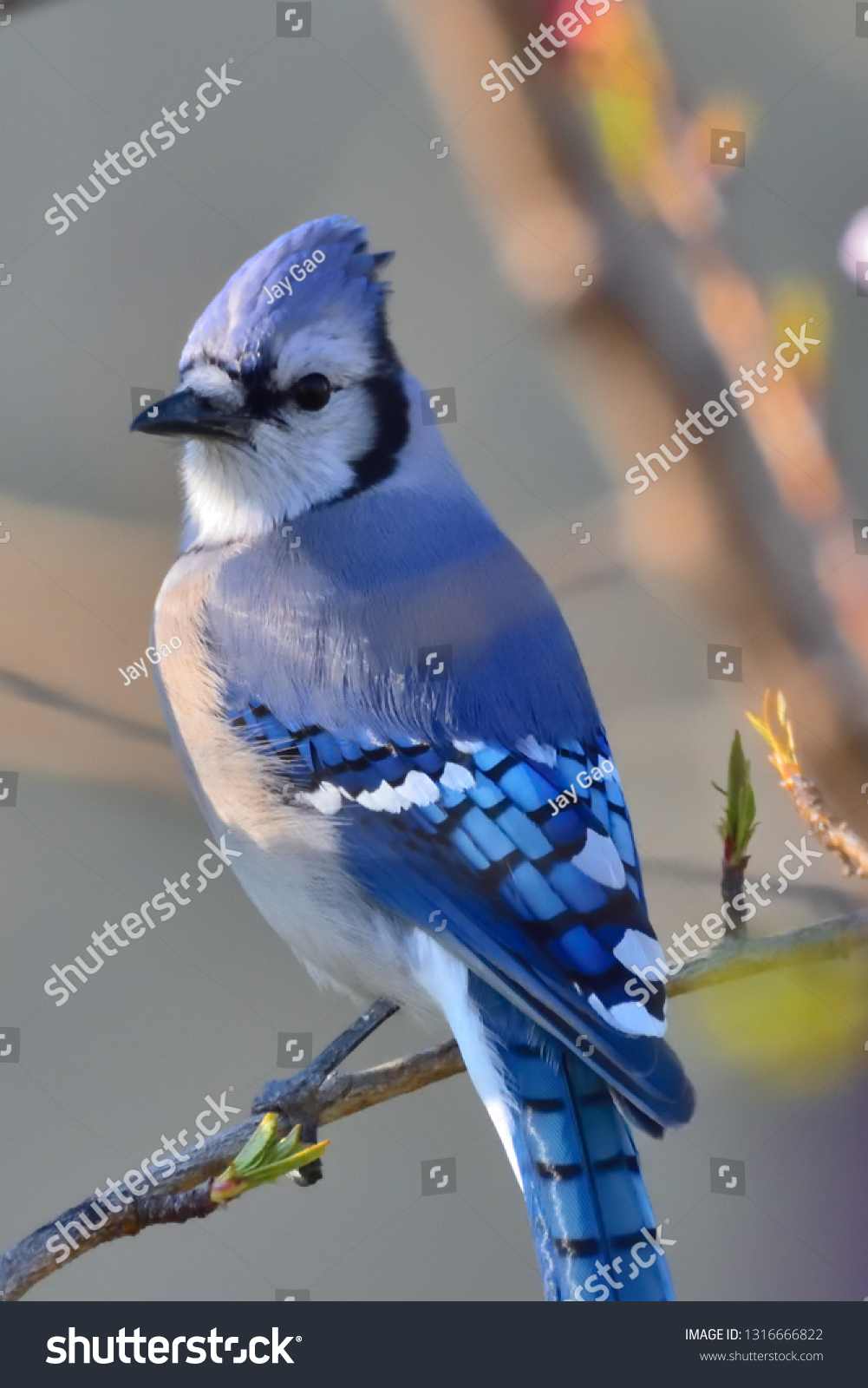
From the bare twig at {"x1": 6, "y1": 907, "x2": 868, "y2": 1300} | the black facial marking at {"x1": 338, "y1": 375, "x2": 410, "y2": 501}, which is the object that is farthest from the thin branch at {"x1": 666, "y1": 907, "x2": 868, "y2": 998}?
the black facial marking at {"x1": 338, "y1": 375, "x2": 410, "y2": 501}

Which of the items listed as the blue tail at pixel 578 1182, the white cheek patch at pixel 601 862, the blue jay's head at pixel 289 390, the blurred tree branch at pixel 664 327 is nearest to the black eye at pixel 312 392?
the blue jay's head at pixel 289 390

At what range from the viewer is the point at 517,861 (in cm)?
122

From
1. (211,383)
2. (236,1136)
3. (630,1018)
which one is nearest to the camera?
(630,1018)

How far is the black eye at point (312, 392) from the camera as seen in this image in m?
1.40

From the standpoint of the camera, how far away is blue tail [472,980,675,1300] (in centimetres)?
115

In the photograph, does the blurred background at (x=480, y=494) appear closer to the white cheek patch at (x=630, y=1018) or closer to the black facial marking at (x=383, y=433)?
the black facial marking at (x=383, y=433)

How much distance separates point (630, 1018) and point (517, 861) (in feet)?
0.53

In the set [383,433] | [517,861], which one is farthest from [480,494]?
[517,861]

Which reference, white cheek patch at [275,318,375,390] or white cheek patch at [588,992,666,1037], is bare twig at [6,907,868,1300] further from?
white cheek patch at [275,318,375,390]

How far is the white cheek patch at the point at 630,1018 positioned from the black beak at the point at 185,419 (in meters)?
0.63

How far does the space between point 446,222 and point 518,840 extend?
25.2 inches

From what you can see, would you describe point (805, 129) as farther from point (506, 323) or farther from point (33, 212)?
point (33, 212)

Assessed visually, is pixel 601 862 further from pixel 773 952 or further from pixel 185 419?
pixel 185 419
